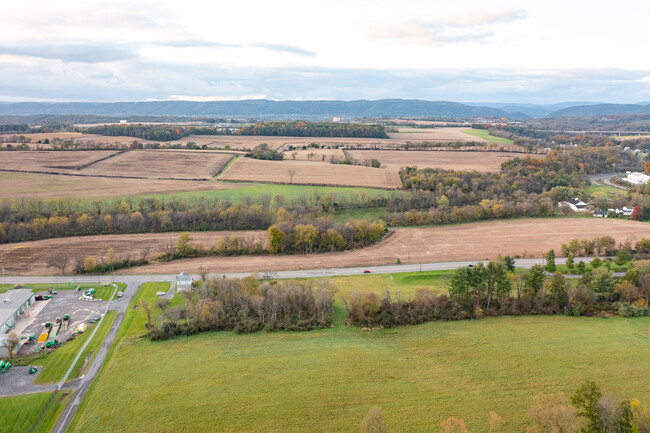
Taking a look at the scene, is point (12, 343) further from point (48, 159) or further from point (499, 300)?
point (48, 159)

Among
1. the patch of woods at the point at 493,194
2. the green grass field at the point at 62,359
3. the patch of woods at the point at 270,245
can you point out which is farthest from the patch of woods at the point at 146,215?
the green grass field at the point at 62,359

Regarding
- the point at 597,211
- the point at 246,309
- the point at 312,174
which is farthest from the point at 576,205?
the point at 246,309

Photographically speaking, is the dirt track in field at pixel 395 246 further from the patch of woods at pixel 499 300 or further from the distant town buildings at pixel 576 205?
the patch of woods at pixel 499 300

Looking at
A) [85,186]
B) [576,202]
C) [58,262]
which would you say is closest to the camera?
[58,262]

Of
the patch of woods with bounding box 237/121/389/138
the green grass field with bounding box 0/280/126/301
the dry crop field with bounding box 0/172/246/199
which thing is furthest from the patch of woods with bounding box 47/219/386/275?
the patch of woods with bounding box 237/121/389/138

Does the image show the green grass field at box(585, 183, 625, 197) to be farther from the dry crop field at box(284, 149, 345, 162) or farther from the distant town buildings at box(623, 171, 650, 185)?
the dry crop field at box(284, 149, 345, 162)

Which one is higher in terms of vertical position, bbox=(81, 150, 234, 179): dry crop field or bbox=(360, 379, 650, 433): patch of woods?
bbox=(81, 150, 234, 179): dry crop field

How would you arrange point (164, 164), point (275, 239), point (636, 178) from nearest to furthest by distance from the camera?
point (275, 239) < point (164, 164) < point (636, 178)
